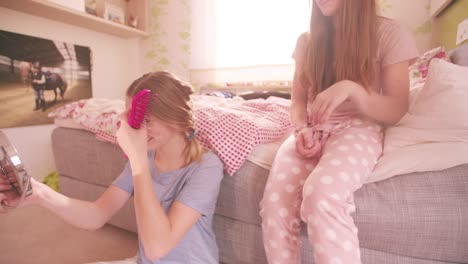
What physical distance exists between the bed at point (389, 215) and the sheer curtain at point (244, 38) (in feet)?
6.17

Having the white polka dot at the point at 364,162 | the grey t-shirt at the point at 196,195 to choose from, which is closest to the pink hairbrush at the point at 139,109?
the grey t-shirt at the point at 196,195

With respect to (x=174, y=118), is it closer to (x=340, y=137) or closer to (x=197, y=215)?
(x=197, y=215)

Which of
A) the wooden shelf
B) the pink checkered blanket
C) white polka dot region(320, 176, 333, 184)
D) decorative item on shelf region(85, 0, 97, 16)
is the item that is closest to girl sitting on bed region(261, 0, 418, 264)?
white polka dot region(320, 176, 333, 184)

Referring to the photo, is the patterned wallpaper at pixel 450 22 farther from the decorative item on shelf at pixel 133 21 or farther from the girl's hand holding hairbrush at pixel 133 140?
the decorative item on shelf at pixel 133 21

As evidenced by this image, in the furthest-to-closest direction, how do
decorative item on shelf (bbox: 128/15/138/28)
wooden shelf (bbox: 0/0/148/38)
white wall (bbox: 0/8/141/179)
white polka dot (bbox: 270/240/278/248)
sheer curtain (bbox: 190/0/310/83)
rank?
decorative item on shelf (bbox: 128/15/138/28) → sheer curtain (bbox: 190/0/310/83) → white wall (bbox: 0/8/141/179) → wooden shelf (bbox: 0/0/148/38) → white polka dot (bbox: 270/240/278/248)

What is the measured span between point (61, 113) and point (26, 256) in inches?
24.8

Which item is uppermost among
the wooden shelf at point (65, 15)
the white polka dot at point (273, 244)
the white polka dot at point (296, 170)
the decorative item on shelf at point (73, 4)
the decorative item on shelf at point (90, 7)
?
the decorative item on shelf at point (90, 7)

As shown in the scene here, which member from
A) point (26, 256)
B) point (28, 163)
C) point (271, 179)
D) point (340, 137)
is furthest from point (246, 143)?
point (28, 163)

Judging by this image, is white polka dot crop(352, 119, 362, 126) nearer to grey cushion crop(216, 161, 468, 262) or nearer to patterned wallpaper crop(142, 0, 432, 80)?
grey cushion crop(216, 161, 468, 262)

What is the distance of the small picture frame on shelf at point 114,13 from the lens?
2549mm

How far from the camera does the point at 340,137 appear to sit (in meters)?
0.71

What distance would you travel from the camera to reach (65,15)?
204 cm

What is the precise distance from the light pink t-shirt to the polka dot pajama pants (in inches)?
5.1

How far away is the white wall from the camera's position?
1.91 m
